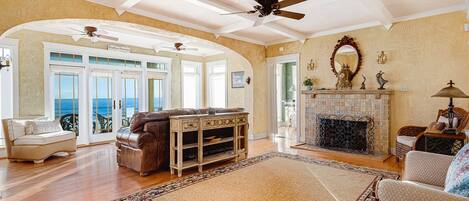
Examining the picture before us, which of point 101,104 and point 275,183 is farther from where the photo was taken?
point 101,104

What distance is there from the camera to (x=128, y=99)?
698 cm

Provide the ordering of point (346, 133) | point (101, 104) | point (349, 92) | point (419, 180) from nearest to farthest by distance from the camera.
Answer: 1. point (419, 180)
2. point (349, 92)
3. point (346, 133)
4. point (101, 104)

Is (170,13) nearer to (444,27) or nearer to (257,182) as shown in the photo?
(257,182)

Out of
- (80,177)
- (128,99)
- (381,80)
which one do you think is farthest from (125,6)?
(381,80)

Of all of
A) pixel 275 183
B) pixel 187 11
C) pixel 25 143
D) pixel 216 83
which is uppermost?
pixel 187 11

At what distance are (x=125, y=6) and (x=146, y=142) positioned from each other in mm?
2214

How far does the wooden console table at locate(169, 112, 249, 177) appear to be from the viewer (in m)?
3.63

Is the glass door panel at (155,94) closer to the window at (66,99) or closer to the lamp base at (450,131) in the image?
the window at (66,99)

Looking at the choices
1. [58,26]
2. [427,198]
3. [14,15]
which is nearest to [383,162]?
[427,198]

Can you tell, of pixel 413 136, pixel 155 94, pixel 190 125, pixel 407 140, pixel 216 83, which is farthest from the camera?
pixel 216 83

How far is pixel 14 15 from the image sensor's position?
10.4 ft

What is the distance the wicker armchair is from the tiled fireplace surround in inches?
17.3

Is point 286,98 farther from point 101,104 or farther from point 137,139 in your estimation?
point 137,139

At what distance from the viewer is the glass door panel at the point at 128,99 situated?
688 centimetres
